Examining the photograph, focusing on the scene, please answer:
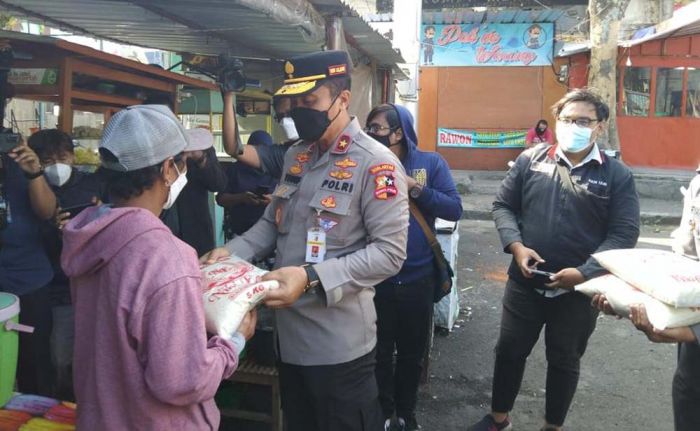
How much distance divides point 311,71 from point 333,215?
554 mm

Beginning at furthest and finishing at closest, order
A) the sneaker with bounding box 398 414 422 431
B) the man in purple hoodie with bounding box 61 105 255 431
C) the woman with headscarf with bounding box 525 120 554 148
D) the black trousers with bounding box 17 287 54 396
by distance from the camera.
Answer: the woman with headscarf with bounding box 525 120 554 148
the sneaker with bounding box 398 414 422 431
the black trousers with bounding box 17 287 54 396
the man in purple hoodie with bounding box 61 105 255 431

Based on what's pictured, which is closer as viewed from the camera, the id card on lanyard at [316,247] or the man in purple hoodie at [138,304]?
the man in purple hoodie at [138,304]

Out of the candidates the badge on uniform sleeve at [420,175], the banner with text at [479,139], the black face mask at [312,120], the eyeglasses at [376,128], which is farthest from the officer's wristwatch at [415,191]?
the banner with text at [479,139]

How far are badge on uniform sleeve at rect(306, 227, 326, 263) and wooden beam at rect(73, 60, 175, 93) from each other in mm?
2289

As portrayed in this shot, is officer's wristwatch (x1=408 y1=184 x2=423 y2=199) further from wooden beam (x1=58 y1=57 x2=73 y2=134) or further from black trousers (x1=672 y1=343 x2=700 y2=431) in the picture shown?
wooden beam (x1=58 y1=57 x2=73 y2=134)

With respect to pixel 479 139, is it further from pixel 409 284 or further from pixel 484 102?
pixel 409 284

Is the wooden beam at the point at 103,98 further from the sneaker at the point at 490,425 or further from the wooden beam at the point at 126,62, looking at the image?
the sneaker at the point at 490,425

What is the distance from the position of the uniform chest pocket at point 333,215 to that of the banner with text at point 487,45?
13787 mm

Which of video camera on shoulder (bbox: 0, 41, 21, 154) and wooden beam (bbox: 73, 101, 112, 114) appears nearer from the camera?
video camera on shoulder (bbox: 0, 41, 21, 154)

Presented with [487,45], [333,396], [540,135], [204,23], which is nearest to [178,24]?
[204,23]

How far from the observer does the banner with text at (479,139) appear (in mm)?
15102

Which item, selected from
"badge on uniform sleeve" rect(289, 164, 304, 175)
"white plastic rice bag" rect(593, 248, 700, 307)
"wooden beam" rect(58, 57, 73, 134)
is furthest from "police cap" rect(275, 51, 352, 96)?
"wooden beam" rect(58, 57, 73, 134)

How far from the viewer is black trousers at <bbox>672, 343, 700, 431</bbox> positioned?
7.91 ft

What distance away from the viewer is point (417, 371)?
132 inches
